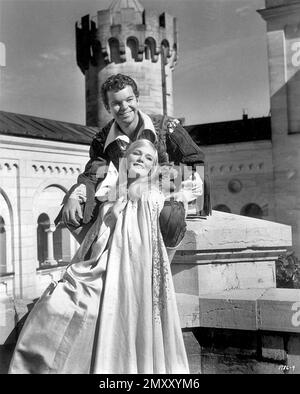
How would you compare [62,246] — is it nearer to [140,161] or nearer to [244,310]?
[244,310]

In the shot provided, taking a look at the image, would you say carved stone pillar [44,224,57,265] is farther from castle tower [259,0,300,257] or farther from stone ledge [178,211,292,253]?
stone ledge [178,211,292,253]

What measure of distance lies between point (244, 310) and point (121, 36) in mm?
17907

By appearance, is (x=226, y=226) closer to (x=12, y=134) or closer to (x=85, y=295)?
(x=85, y=295)

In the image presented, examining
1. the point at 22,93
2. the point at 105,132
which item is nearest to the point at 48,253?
the point at 22,93

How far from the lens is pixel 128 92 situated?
2.07 metres

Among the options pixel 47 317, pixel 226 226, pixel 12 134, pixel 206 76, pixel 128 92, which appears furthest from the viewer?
pixel 12 134

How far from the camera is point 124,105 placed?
6.82 feet

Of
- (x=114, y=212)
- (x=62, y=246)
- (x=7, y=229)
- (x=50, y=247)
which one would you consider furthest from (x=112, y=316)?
(x=62, y=246)

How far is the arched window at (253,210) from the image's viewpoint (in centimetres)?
1542

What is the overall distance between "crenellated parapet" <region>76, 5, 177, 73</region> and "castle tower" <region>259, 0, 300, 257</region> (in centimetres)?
639

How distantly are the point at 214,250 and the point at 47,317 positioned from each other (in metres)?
0.77

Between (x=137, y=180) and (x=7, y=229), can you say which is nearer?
(x=137, y=180)

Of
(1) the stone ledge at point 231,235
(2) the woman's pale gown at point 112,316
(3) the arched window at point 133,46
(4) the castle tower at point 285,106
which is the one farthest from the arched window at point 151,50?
(2) the woman's pale gown at point 112,316

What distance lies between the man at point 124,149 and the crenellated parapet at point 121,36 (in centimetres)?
1751
